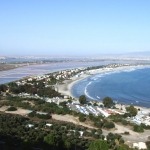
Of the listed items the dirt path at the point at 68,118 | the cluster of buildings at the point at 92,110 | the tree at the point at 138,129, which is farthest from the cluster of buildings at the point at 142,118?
the dirt path at the point at 68,118

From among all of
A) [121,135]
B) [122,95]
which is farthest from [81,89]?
[121,135]

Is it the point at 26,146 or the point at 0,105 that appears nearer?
the point at 26,146

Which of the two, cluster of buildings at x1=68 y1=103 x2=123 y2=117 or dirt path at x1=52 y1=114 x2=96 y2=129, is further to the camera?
cluster of buildings at x1=68 y1=103 x2=123 y2=117

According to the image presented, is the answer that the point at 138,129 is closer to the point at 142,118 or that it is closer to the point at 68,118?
the point at 142,118

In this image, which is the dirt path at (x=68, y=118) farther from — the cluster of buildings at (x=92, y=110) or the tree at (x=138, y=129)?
the tree at (x=138, y=129)

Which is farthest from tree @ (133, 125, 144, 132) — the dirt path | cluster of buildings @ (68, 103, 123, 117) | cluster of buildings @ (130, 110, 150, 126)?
cluster of buildings @ (68, 103, 123, 117)

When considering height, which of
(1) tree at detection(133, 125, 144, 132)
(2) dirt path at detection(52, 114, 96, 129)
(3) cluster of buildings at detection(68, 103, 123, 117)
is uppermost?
(2) dirt path at detection(52, 114, 96, 129)

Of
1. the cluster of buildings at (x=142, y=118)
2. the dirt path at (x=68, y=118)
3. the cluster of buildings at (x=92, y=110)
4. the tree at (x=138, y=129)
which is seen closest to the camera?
the tree at (x=138, y=129)

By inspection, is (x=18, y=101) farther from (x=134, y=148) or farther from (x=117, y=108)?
(x=134, y=148)

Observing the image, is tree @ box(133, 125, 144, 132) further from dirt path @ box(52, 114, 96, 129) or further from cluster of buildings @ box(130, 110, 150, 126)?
dirt path @ box(52, 114, 96, 129)

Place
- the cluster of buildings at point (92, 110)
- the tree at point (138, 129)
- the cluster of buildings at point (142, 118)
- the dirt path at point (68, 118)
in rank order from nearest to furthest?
the tree at point (138, 129) < the dirt path at point (68, 118) < the cluster of buildings at point (142, 118) < the cluster of buildings at point (92, 110)

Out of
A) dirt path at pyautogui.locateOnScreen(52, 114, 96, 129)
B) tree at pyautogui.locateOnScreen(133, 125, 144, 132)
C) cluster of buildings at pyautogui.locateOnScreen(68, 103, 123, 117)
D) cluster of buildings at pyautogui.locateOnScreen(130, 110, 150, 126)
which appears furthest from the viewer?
cluster of buildings at pyautogui.locateOnScreen(68, 103, 123, 117)
